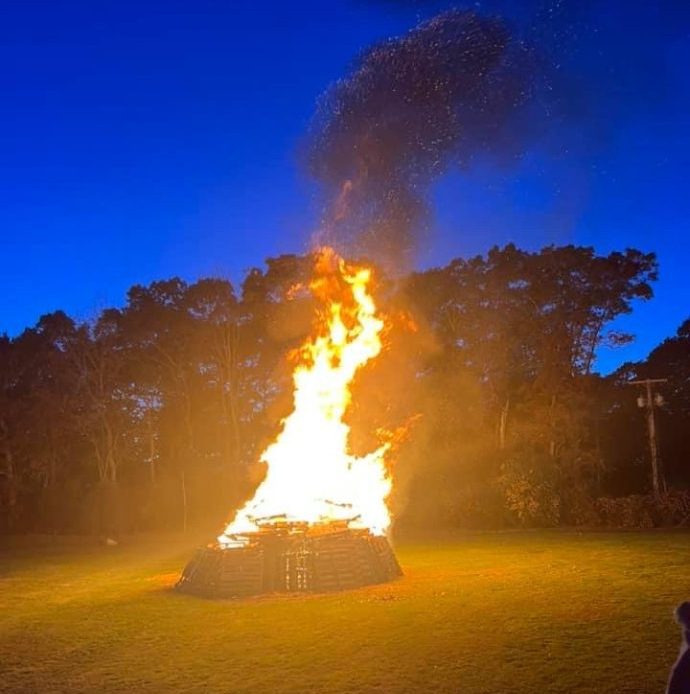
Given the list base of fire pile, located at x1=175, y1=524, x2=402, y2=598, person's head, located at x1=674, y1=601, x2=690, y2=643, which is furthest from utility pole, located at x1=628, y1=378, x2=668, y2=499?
person's head, located at x1=674, y1=601, x2=690, y2=643

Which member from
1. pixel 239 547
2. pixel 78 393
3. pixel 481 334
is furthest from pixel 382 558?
pixel 78 393

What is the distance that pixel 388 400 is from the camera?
32.9m

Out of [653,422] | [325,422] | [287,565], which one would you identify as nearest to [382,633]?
[287,565]

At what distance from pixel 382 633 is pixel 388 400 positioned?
22947mm

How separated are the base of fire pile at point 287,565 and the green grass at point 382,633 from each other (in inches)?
18.7

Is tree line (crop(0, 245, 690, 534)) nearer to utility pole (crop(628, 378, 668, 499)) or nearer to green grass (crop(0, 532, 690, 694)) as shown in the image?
utility pole (crop(628, 378, 668, 499))

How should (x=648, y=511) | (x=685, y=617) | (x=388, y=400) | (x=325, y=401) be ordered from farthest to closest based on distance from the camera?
(x=388, y=400)
(x=648, y=511)
(x=325, y=401)
(x=685, y=617)

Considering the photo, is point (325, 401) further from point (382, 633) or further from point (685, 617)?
point (685, 617)

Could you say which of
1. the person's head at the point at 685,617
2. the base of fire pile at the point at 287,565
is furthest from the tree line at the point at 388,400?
the person's head at the point at 685,617

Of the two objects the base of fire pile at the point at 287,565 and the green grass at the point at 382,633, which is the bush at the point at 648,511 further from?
the base of fire pile at the point at 287,565

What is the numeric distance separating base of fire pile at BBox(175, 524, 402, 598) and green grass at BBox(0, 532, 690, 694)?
0.48m

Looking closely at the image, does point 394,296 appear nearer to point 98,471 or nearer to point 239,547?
point 98,471

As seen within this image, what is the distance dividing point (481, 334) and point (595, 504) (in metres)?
10.4

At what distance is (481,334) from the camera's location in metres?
34.2
